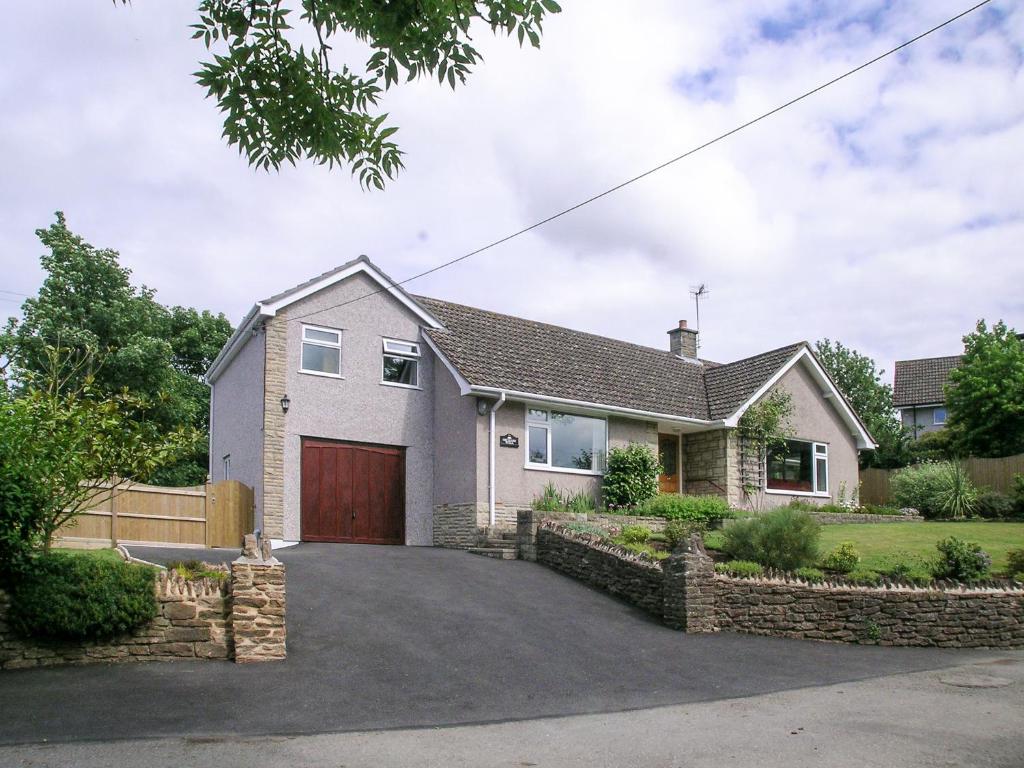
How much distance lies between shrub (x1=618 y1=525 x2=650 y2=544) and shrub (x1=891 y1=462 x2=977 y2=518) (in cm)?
1142

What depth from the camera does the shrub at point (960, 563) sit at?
1530cm

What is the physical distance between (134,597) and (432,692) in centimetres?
348

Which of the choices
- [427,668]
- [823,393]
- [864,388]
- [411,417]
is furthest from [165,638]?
[864,388]

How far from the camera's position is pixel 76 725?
317 inches

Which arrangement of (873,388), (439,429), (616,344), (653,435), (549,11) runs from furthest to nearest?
1. (873,388)
2. (616,344)
3. (653,435)
4. (439,429)
5. (549,11)

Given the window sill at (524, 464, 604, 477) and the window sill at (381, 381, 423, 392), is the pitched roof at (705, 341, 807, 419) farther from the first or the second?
the window sill at (381, 381, 423, 392)

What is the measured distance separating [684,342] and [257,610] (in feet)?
70.1

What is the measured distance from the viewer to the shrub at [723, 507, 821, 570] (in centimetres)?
1556

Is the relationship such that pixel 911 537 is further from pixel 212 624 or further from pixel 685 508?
pixel 212 624

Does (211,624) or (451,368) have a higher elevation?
(451,368)

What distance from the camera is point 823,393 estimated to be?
2745 cm

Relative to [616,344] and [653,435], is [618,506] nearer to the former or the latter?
[653,435]

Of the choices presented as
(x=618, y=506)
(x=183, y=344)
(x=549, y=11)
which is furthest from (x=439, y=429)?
(x=183, y=344)

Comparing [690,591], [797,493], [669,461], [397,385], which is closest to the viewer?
[690,591]
